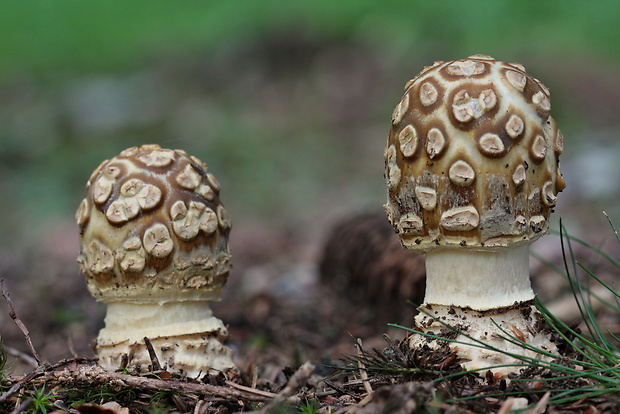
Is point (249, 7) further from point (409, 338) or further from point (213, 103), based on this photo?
point (409, 338)

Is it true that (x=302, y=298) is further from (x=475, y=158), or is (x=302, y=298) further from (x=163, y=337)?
(x=475, y=158)

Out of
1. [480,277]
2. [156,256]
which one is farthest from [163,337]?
[480,277]

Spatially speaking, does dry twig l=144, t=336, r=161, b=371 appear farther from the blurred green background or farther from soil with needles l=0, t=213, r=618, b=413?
the blurred green background

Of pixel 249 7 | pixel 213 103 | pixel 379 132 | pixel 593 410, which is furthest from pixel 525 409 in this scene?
pixel 249 7

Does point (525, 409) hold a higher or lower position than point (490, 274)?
lower

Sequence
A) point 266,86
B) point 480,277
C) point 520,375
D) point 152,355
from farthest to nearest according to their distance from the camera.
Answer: point 266,86
point 152,355
point 480,277
point 520,375

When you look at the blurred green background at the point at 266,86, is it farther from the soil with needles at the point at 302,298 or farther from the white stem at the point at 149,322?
the white stem at the point at 149,322
